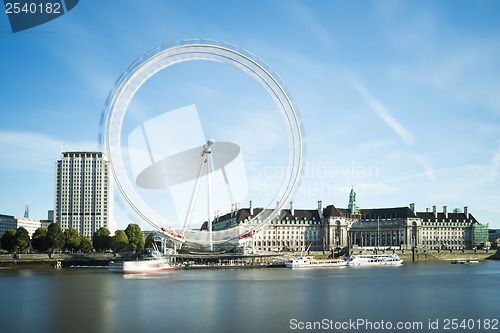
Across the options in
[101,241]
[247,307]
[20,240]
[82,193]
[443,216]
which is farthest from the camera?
[82,193]

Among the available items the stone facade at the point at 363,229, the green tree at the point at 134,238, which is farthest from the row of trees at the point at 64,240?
the stone facade at the point at 363,229

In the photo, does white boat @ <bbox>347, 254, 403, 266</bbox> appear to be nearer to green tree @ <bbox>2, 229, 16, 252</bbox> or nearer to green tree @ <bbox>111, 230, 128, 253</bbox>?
green tree @ <bbox>111, 230, 128, 253</bbox>

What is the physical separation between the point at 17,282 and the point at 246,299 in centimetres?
3242

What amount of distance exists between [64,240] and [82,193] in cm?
7990

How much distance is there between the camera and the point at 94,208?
191125mm

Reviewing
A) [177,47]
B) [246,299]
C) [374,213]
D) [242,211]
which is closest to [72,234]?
[242,211]

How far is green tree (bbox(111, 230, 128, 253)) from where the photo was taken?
121856 mm

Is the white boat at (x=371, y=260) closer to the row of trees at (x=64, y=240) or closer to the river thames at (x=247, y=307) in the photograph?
the row of trees at (x=64, y=240)

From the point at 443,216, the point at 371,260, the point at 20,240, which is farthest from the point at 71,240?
the point at 443,216

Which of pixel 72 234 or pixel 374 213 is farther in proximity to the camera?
pixel 374 213

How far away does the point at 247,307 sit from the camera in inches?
1652

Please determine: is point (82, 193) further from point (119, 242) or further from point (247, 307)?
point (247, 307)

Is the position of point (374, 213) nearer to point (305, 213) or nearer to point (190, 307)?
point (305, 213)

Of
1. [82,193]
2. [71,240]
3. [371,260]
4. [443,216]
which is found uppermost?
[82,193]
